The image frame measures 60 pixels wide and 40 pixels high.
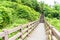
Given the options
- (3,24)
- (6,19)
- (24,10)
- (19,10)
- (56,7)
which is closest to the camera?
(3,24)

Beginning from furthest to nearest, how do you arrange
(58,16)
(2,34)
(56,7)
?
(56,7) → (58,16) → (2,34)

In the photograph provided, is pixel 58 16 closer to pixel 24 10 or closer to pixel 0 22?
pixel 24 10

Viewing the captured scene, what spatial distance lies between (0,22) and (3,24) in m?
1.05

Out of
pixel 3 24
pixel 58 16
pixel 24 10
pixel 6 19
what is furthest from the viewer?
pixel 58 16

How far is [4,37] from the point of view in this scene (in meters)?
6.45

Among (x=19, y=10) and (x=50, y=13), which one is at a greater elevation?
(x=19, y=10)

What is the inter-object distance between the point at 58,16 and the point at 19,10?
198 feet

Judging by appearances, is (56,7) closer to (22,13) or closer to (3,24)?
(22,13)

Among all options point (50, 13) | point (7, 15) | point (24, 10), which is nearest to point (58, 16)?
point (50, 13)

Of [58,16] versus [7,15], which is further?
[58,16]

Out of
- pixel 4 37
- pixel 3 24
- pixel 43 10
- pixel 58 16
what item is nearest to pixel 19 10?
pixel 3 24

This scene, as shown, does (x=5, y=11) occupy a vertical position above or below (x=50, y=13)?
above

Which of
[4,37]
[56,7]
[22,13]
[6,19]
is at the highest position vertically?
[4,37]

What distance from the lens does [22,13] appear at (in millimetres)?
31953
